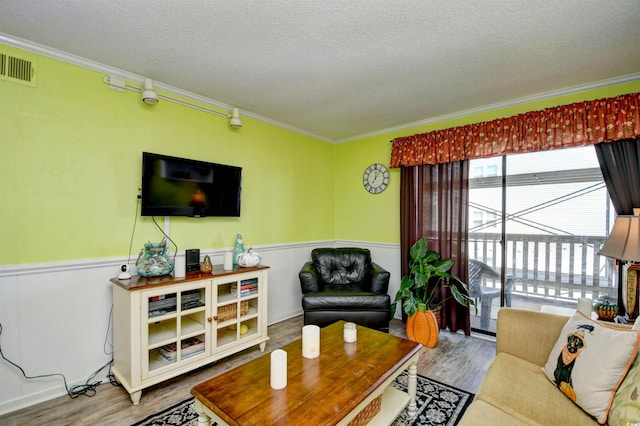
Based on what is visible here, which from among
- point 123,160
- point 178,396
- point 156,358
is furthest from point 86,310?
point 123,160

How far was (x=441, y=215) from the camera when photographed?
326 cm

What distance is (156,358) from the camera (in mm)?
2182

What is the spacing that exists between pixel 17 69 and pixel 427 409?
3.52 metres

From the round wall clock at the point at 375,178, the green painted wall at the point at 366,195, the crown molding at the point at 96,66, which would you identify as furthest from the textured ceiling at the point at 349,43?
the round wall clock at the point at 375,178

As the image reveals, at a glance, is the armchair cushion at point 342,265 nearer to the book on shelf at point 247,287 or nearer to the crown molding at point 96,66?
the book on shelf at point 247,287

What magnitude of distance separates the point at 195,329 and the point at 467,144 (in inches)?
123

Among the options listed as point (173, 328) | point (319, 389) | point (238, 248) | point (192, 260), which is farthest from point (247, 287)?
point (319, 389)

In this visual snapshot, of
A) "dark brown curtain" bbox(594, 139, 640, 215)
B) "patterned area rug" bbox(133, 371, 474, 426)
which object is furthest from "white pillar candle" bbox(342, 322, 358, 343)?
"dark brown curtain" bbox(594, 139, 640, 215)

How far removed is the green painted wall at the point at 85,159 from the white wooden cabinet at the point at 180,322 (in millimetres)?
457

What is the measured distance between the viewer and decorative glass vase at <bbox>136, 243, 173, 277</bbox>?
2193 millimetres

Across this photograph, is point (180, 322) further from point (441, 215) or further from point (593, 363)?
point (441, 215)

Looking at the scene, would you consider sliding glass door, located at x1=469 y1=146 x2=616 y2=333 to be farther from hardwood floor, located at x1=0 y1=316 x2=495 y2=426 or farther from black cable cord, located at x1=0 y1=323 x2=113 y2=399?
black cable cord, located at x1=0 y1=323 x2=113 y2=399

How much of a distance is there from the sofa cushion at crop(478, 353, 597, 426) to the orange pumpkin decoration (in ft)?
3.76

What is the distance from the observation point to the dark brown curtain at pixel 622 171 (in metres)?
2.27
